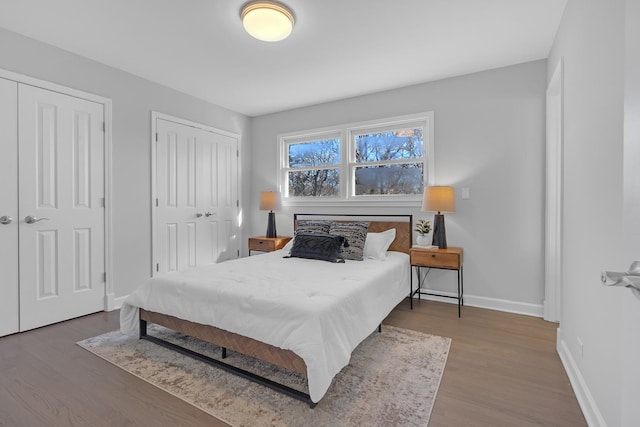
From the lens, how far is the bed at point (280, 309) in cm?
171

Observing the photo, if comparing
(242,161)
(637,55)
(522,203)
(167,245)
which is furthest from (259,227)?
(637,55)

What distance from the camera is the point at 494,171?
3.29 m

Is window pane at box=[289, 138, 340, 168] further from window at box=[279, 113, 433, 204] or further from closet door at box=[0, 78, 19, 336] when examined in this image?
closet door at box=[0, 78, 19, 336]

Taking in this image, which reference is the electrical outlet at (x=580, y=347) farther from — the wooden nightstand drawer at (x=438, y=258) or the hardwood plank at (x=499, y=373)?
the wooden nightstand drawer at (x=438, y=258)

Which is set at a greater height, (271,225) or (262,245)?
(271,225)

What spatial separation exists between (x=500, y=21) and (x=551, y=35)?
575mm

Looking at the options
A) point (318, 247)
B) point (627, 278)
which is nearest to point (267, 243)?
point (318, 247)

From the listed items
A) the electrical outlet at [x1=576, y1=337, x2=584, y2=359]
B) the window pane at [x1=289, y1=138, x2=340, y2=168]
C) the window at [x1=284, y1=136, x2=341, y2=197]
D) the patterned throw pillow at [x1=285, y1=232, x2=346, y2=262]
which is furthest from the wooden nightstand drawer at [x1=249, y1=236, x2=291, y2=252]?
the electrical outlet at [x1=576, y1=337, x2=584, y2=359]

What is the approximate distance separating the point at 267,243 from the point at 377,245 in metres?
1.72

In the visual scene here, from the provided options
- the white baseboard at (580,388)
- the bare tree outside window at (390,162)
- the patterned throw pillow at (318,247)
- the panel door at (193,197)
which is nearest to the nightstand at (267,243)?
the panel door at (193,197)

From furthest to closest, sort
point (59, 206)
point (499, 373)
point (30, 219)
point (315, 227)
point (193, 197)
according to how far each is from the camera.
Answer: point (193, 197) < point (315, 227) < point (59, 206) < point (30, 219) < point (499, 373)

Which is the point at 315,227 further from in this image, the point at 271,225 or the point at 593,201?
the point at 593,201

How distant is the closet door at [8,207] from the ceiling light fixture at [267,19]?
83.3 inches

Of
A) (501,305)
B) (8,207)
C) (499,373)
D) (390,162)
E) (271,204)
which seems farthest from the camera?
(271,204)
